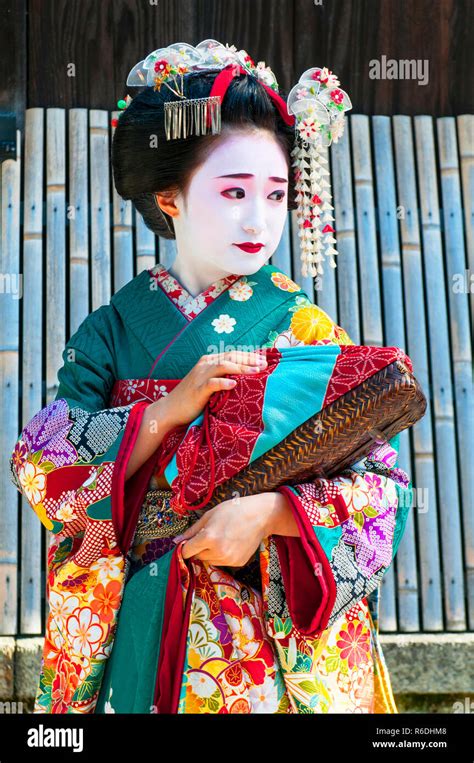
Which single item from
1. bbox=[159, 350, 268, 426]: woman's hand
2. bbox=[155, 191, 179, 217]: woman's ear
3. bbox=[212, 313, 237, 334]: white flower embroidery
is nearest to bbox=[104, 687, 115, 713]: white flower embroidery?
bbox=[159, 350, 268, 426]: woman's hand

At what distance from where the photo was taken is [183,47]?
2479mm

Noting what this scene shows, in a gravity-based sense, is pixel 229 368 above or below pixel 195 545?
above

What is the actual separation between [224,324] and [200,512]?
16.5 inches

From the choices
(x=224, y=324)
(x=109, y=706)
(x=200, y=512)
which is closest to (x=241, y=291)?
(x=224, y=324)

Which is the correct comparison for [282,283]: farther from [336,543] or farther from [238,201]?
[336,543]

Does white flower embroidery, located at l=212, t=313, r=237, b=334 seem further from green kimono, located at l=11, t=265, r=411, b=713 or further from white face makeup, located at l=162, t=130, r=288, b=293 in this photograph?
white face makeup, located at l=162, t=130, r=288, b=293

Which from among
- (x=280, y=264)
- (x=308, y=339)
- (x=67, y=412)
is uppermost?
(x=280, y=264)

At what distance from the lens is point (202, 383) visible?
2.15 metres

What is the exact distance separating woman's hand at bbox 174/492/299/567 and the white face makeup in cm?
54

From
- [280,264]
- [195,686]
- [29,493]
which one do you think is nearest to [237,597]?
[195,686]

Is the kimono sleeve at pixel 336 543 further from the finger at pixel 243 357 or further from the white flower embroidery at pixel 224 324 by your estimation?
the white flower embroidery at pixel 224 324

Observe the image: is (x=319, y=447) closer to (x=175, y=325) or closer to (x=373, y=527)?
(x=373, y=527)

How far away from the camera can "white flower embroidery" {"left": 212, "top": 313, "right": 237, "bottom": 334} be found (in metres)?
2.33

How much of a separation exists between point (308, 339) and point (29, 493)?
0.68 m
